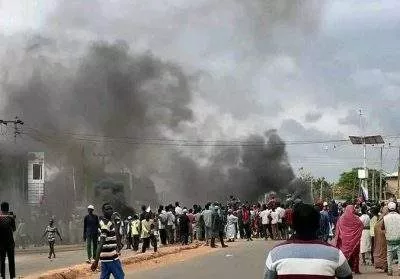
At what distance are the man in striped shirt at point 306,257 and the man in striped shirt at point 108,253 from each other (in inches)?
253

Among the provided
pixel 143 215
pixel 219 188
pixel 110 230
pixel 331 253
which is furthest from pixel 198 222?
pixel 219 188

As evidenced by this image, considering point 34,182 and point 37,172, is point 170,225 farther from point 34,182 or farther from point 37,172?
point 37,172

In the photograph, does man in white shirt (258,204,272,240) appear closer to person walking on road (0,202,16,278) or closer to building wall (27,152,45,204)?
person walking on road (0,202,16,278)

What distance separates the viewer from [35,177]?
60688 millimetres

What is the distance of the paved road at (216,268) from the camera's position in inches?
584

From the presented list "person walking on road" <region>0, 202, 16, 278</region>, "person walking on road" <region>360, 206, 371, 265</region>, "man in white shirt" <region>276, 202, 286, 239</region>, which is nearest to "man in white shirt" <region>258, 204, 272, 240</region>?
"man in white shirt" <region>276, 202, 286, 239</region>

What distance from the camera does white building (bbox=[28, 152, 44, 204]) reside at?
5994 centimetres

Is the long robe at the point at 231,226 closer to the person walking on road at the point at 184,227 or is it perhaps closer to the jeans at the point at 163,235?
the person walking on road at the point at 184,227

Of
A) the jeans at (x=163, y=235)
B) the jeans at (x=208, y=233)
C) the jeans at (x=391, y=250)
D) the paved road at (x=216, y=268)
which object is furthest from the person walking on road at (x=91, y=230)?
the jeans at (x=163, y=235)

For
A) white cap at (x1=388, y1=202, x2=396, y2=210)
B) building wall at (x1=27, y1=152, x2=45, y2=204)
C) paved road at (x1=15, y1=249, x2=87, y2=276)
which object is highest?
building wall at (x1=27, y1=152, x2=45, y2=204)

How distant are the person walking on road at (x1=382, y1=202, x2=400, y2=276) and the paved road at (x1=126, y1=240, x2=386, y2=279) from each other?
590 millimetres

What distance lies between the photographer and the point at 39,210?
5531 centimetres

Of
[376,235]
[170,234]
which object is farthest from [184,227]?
[376,235]

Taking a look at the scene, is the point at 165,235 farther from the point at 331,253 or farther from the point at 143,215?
the point at 331,253
